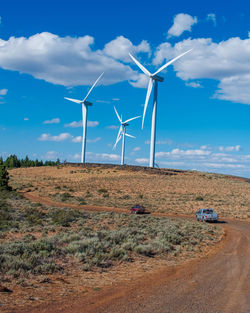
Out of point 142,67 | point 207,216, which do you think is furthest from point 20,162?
point 207,216

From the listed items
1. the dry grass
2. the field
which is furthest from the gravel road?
the dry grass

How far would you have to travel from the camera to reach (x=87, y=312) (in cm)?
1031

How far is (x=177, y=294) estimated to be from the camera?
12.7m

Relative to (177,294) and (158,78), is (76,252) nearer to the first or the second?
(177,294)

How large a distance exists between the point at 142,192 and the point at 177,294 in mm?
57254

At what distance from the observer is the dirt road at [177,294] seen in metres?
10.9

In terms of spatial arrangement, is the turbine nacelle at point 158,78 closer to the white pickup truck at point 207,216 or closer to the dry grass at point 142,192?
the dry grass at point 142,192

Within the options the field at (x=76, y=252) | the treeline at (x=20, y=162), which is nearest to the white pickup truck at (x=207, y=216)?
the field at (x=76, y=252)

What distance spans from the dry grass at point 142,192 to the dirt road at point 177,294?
3334cm

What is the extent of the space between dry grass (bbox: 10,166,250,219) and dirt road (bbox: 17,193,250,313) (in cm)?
3334

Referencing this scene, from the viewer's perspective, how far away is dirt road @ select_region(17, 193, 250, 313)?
430 inches

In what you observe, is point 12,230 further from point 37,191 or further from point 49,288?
point 37,191

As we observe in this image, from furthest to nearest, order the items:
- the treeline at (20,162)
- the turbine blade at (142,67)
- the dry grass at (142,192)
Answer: the treeline at (20,162) < the turbine blade at (142,67) < the dry grass at (142,192)

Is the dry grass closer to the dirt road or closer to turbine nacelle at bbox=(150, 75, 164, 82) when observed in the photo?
turbine nacelle at bbox=(150, 75, 164, 82)
